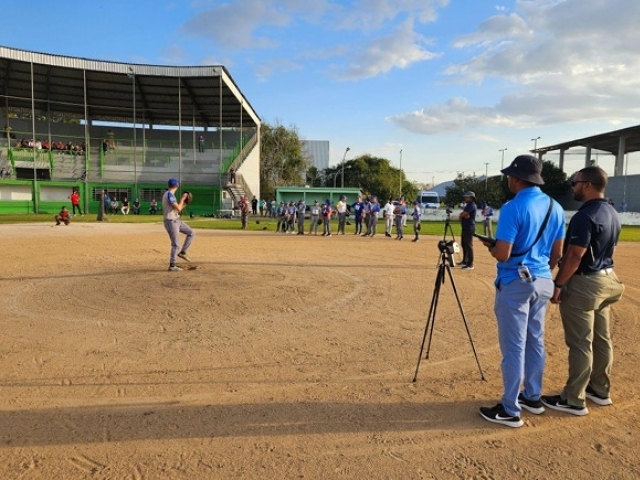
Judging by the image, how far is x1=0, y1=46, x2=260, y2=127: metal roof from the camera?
35.4 m

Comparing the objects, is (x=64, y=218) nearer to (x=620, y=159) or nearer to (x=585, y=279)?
(x=585, y=279)

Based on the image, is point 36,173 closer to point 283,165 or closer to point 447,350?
point 283,165

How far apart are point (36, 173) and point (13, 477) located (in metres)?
42.4

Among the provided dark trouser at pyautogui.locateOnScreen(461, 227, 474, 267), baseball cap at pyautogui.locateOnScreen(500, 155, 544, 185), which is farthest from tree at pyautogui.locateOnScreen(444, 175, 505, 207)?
baseball cap at pyautogui.locateOnScreen(500, 155, 544, 185)

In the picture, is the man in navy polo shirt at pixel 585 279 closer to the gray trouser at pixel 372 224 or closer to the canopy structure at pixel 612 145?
the gray trouser at pixel 372 224

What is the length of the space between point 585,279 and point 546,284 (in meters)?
0.44

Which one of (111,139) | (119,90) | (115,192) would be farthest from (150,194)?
(119,90)

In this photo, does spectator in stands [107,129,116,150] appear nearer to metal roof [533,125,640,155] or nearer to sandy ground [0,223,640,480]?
sandy ground [0,223,640,480]

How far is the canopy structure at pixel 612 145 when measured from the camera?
1781 inches

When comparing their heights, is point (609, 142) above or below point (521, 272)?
above

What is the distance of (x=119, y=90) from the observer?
40.5 meters

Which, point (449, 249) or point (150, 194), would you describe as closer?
point (449, 249)

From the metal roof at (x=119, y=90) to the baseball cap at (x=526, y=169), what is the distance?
37010mm

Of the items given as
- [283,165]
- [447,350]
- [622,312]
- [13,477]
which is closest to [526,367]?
[447,350]
